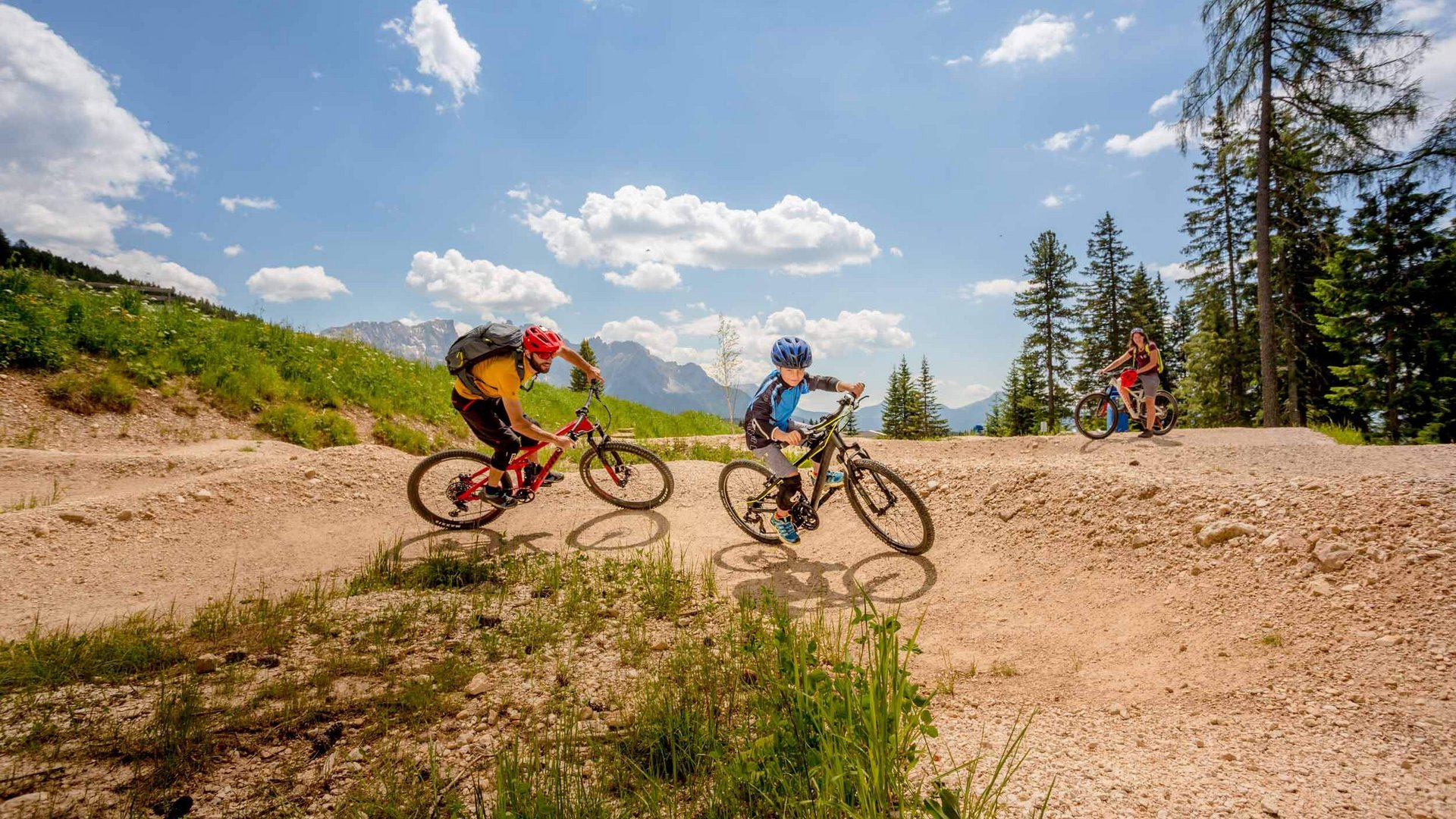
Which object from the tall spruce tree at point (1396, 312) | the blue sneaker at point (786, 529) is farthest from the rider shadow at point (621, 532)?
the tall spruce tree at point (1396, 312)

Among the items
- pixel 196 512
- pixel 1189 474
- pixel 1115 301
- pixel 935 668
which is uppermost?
pixel 1115 301

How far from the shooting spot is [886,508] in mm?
6363

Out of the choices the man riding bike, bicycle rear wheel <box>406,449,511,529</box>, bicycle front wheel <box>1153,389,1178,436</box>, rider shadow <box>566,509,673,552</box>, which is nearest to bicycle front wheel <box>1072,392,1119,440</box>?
bicycle front wheel <box>1153,389,1178,436</box>

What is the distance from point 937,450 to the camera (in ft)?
42.0

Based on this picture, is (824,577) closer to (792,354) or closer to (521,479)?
(792,354)

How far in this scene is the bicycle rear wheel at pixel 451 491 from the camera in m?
7.62

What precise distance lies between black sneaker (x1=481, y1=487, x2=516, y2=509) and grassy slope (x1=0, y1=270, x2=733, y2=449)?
3324 millimetres

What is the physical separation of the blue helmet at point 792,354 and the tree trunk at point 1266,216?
17.6 meters

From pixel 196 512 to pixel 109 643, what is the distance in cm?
373

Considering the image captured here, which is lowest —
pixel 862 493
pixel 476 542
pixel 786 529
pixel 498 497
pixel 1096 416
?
pixel 476 542

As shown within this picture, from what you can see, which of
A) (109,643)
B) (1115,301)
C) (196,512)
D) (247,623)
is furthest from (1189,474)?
(1115,301)

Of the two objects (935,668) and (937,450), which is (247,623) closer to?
(935,668)

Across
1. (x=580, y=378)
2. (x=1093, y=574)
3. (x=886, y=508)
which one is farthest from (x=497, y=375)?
(x=580, y=378)

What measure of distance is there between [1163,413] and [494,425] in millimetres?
14020
